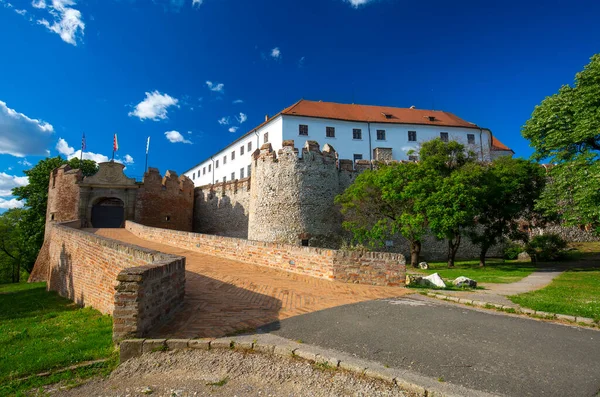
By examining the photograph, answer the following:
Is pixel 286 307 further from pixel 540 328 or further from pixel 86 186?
pixel 86 186

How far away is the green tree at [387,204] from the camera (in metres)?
16.8

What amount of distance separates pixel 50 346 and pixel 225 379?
4.21 metres

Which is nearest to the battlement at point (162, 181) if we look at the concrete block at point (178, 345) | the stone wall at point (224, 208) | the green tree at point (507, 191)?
the stone wall at point (224, 208)

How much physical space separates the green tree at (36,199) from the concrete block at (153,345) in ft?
97.5

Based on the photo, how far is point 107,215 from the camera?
25.6 meters

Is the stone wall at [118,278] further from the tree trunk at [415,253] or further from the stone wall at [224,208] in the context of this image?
the tree trunk at [415,253]

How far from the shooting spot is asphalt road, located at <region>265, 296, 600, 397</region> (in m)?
3.29

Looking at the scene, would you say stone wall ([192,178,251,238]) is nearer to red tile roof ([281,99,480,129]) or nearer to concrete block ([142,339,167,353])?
red tile roof ([281,99,480,129])

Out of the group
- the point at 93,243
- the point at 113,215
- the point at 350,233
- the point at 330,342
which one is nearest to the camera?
the point at 330,342

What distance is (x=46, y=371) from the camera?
4.30m

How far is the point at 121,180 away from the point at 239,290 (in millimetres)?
22370

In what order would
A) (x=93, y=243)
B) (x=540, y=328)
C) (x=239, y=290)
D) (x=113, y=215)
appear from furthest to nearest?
(x=113, y=215) < (x=93, y=243) < (x=239, y=290) < (x=540, y=328)

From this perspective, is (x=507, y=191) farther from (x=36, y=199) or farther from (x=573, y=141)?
(x=36, y=199)

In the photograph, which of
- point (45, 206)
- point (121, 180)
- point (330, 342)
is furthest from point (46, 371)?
point (45, 206)
